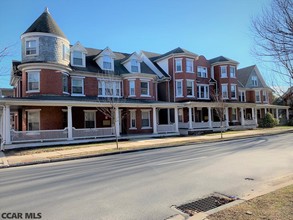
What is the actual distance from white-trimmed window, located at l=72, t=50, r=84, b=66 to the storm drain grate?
23.1 metres

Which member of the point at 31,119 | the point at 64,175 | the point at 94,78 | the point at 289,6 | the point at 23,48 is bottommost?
the point at 64,175

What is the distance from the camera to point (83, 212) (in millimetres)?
5145

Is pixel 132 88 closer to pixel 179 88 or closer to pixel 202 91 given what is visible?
pixel 179 88

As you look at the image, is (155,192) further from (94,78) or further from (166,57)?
(166,57)

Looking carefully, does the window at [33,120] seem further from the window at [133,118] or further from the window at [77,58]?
the window at [133,118]

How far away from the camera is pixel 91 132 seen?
2194 cm

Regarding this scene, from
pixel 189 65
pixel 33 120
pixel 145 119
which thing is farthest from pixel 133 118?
pixel 189 65

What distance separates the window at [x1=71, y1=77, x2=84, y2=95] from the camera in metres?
24.8

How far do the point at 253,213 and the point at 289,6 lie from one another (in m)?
4.91

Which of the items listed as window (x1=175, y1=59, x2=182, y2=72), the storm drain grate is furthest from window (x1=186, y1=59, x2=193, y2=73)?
the storm drain grate

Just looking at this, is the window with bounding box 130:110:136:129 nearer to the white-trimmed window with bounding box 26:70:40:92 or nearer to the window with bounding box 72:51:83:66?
the window with bounding box 72:51:83:66

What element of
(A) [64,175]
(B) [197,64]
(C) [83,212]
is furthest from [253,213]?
(B) [197,64]

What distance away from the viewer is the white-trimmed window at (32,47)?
22.7 meters

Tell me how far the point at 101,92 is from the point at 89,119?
3.44 meters
